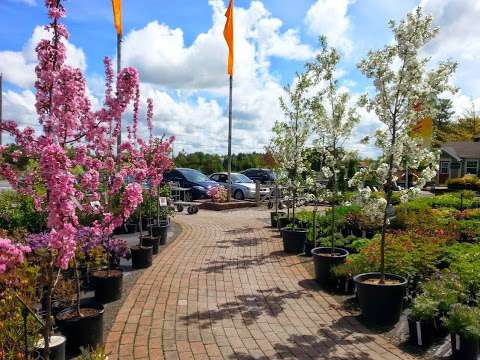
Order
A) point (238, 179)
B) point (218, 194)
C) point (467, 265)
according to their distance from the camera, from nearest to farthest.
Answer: point (467, 265) < point (218, 194) < point (238, 179)

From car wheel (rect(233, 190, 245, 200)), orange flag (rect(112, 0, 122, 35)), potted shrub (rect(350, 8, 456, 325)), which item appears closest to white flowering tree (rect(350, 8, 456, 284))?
potted shrub (rect(350, 8, 456, 325))

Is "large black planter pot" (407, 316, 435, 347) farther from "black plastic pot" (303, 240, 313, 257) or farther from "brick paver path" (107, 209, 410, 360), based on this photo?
"black plastic pot" (303, 240, 313, 257)

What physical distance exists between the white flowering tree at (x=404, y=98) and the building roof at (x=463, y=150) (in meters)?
42.4

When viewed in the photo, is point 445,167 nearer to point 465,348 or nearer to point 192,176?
point 192,176

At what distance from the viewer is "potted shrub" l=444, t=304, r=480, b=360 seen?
14.3ft

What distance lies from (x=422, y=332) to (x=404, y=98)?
2.88m

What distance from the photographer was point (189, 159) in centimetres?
4375

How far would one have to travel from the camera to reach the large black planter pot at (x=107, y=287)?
19.5 ft

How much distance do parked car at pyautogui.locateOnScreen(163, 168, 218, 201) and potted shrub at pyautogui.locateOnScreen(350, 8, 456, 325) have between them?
50.6 ft

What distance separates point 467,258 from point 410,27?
139 inches

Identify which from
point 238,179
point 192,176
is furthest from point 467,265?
point 238,179

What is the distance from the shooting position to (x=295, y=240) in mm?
9664

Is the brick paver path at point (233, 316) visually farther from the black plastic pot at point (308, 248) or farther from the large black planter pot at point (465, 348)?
the large black planter pot at point (465, 348)

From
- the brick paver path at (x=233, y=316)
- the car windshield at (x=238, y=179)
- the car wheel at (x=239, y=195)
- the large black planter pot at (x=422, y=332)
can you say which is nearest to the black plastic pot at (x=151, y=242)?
the brick paver path at (x=233, y=316)
